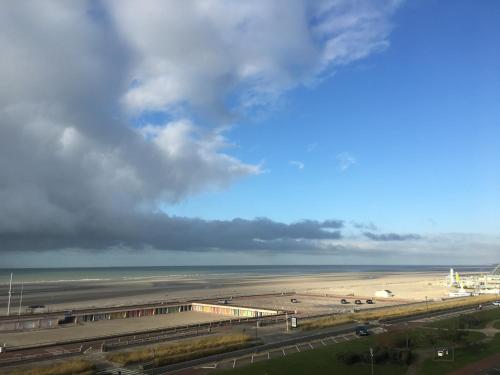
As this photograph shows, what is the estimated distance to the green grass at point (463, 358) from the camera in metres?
39.5

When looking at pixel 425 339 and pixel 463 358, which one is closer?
pixel 463 358

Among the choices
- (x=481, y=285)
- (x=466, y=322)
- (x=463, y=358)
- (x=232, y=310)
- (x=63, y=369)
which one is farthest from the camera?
(x=481, y=285)

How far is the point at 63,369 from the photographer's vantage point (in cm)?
3812

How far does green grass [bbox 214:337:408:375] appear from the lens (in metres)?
38.2

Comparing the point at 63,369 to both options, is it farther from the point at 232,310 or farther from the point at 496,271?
the point at 496,271

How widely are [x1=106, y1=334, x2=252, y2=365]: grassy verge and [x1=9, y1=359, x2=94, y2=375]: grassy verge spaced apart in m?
3.44

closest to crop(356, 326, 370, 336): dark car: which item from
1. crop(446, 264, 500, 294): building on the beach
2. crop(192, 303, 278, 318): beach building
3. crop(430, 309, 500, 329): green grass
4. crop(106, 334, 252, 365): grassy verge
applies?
crop(430, 309, 500, 329): green grass

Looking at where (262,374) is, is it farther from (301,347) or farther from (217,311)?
(217,311)

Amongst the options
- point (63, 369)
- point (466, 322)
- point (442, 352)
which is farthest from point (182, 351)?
point (466, 322)

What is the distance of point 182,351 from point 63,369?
11.6 metres

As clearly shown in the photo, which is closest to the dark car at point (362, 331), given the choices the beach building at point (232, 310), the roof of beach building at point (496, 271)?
the beach building at point (232, 310)

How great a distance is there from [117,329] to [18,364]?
80.2 ft

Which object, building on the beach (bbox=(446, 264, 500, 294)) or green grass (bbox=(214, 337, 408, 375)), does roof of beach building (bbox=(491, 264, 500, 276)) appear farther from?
green grass (bbox=(214, 337, 408, 375))

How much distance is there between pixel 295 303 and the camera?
101 meters
